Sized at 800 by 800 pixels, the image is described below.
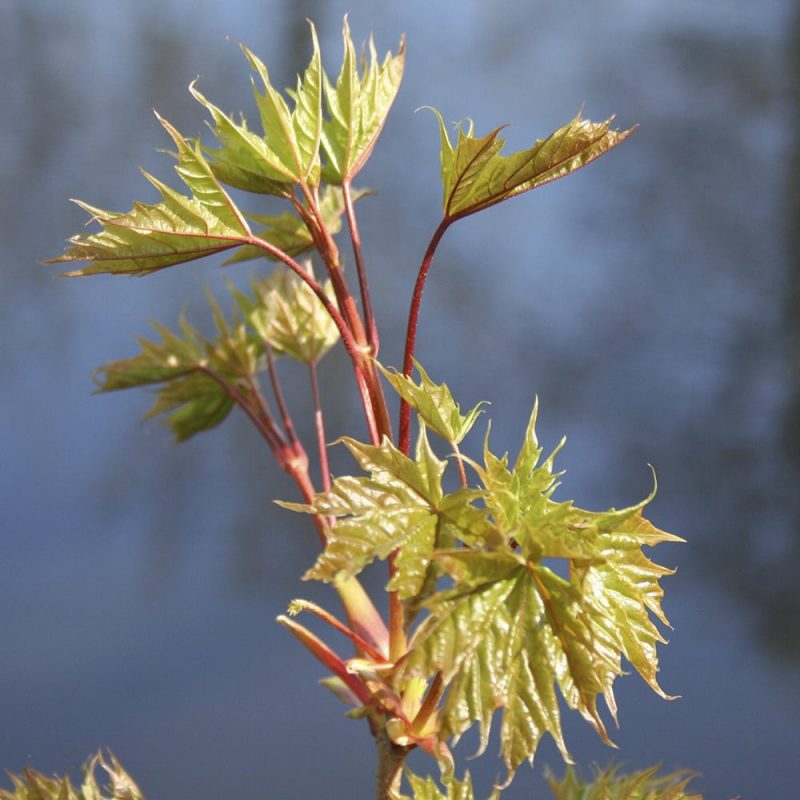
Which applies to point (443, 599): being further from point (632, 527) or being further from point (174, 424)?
point (174, 424)

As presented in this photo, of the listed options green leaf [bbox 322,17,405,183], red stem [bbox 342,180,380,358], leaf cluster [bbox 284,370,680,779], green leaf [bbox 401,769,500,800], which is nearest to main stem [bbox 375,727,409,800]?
green leaf [bbox 401,769,500,800]

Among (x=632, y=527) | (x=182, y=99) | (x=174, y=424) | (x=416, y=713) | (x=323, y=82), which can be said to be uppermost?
(x=182, y=99)

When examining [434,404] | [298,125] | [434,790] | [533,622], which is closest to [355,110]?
[298,125]

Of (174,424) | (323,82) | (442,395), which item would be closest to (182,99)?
(174,424)

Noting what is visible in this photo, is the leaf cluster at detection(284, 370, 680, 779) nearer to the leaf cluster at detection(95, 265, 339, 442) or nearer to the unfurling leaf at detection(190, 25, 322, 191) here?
the unfurling leaf at detection(190, 25, 322, 191)

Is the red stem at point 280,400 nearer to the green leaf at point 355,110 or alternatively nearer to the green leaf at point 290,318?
the green leaf at point 290,318

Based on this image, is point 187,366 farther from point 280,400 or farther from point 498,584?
point 498,584

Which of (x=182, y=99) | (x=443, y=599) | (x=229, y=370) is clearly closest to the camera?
(x=443, y=599)
